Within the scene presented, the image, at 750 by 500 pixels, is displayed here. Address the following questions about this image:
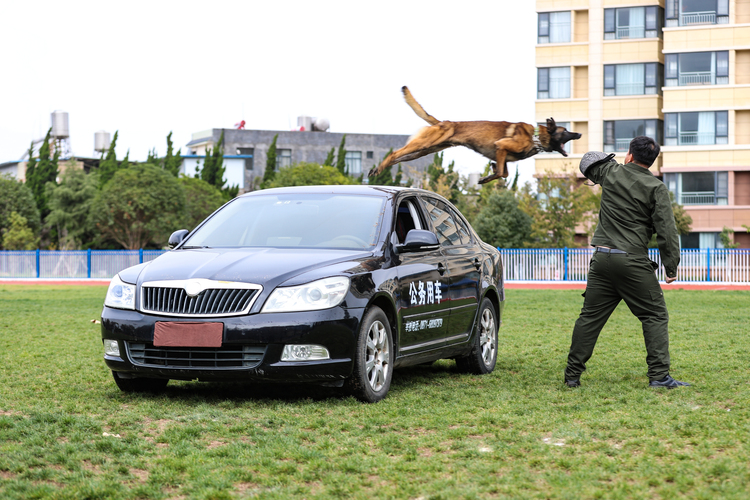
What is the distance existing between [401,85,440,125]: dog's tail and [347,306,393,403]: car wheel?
389 centimetres

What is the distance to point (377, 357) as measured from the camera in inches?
285

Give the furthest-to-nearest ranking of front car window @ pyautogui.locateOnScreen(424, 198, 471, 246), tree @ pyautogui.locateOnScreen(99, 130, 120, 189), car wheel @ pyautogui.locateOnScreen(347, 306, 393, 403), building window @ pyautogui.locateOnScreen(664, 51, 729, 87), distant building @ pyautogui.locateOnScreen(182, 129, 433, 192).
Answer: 1. distant building @ pyautogui.locateOnScreen(182, 129, 433, 192)
2. tree @ pyautogui.locateOnScreen(99, 130, 120, 189)
3. building window @ pyautogui.locateOnScreen(664, 51, 729, 87)
4. front car window @ pyautogui.locateOnScreen(424, 198, 471, 246)
5. car wheel @ pyautogui.locateOnScreen(347, 306, 393, 403)

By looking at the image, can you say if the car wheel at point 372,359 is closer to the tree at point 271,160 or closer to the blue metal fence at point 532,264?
the blue metal fence at point 532,264

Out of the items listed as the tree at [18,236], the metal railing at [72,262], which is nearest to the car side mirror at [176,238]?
the metal railing at [72,262]

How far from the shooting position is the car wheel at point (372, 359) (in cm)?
688

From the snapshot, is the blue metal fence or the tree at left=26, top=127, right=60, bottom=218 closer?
the blue metal fence

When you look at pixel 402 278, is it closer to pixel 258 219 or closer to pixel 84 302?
pixel 258 219

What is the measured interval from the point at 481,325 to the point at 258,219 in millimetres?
2483

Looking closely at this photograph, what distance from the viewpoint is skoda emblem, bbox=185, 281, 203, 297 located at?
22.2ft

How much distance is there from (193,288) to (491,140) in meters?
4.56

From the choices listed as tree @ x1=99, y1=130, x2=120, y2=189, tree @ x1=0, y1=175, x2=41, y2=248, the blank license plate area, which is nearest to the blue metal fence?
tree @ x1=0, y1=175, x2=41, y2=248

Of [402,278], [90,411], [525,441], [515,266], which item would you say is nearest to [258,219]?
[402,278]

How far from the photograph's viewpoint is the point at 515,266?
130ft

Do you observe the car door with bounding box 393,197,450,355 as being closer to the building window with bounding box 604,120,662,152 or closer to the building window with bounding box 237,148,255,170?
the building window with bounding box 604,120,662,152
